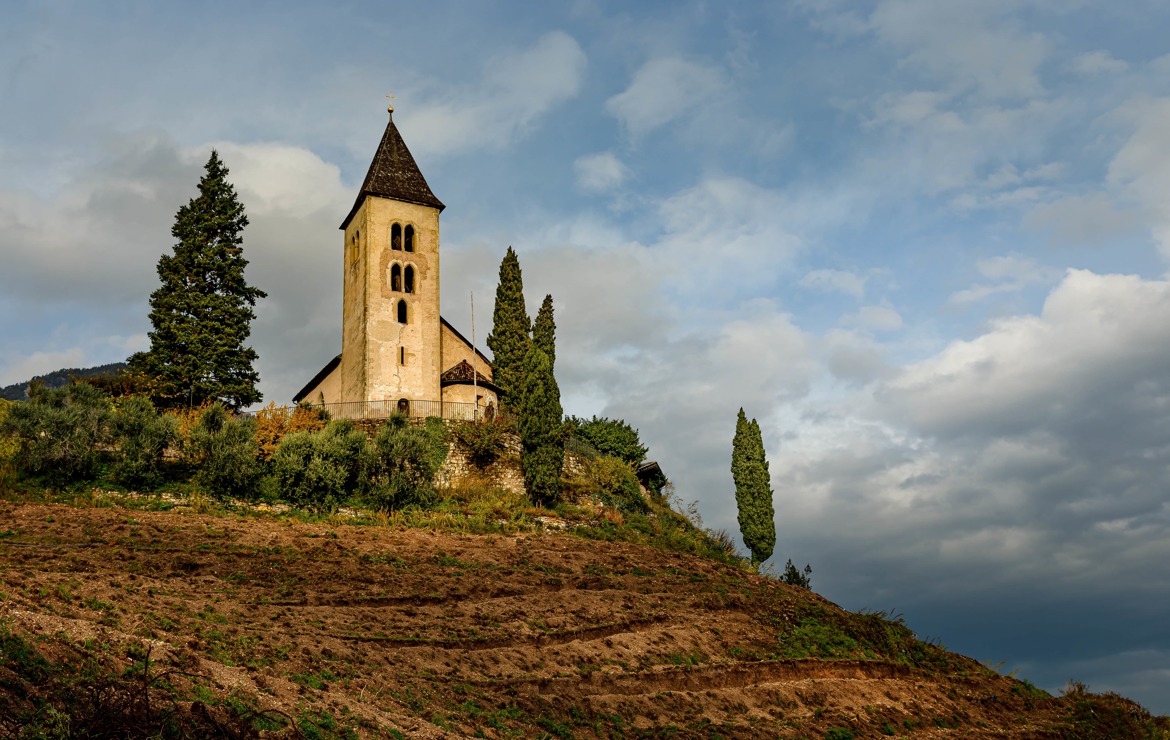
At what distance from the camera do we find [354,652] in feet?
62.3

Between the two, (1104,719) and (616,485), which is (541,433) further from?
(1104,719)

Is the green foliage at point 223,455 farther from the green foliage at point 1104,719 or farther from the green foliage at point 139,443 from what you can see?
the green foliage at point 1104,719

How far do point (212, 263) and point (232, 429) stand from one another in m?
12.3

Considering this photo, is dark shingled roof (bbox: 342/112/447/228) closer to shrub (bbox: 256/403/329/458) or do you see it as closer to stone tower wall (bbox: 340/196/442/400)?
stone tower wall (bbox: 340/196/442/400)

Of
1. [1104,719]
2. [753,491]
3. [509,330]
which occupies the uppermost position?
[509,330]

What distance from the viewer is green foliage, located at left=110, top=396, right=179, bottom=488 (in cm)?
3170

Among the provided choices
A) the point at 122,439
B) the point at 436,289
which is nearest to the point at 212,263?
the point at 436,289

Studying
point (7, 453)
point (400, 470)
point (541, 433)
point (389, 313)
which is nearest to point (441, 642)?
point (400, 470)

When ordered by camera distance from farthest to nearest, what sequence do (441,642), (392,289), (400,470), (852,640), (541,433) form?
1. (392,289)
2. (541,433)
3. (400,470)
4. (852,640)
5. (441,642)

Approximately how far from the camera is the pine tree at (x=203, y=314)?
4147 centimetres

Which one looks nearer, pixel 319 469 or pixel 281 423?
pixel 319 469

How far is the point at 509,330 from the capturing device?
46.6m

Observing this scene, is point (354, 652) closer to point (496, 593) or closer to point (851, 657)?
point (496, 593)

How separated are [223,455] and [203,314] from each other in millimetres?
12336
